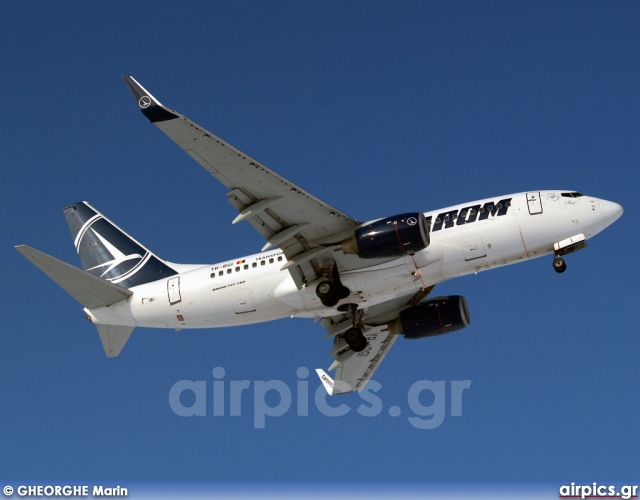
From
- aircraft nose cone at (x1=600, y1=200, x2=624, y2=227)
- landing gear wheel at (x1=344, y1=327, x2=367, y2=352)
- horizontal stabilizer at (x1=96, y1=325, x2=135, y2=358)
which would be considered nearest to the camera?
aircraft nose cone at (x1=600, y1=200, x2=624, y2=227)

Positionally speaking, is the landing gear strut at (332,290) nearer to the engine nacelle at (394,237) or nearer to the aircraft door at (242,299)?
the engine nacelle at (394,237)

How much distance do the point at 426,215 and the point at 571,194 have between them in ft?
20.8

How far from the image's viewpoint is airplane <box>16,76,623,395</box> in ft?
124

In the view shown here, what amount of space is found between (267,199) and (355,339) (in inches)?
400

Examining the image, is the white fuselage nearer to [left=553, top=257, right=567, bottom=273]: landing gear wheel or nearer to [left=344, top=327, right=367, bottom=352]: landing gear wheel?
[left=553, top=257, right=567, bottom=273]: landing gear wheel

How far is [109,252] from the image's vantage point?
47531mm

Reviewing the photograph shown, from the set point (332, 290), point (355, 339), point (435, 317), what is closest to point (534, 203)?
point (435, 317)

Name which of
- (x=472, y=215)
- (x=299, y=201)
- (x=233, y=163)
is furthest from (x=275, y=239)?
(x=472, y=215)

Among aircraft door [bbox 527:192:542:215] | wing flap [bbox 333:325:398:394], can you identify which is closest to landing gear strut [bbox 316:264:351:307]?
wing flap [bbox 333:325:398:394]

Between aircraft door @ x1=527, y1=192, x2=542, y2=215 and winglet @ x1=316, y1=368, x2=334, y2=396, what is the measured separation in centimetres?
1708

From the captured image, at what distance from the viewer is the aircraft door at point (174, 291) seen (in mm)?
42406

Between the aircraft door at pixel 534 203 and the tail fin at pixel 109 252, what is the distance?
1727cm

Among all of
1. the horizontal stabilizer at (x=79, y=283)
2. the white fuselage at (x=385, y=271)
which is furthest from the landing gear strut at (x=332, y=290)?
the horizontal stabilizer at (x=79, y=283)

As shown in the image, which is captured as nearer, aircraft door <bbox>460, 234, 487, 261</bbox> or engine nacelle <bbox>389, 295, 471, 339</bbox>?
aircraft door <bbox>460, 234, 487, 261</bbox>
